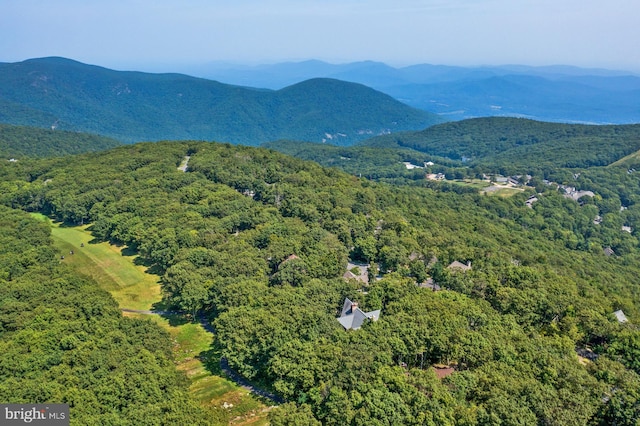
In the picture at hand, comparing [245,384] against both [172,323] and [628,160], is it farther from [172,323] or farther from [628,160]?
[628,160]

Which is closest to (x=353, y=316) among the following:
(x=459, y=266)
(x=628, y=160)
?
(x=459, y=266)

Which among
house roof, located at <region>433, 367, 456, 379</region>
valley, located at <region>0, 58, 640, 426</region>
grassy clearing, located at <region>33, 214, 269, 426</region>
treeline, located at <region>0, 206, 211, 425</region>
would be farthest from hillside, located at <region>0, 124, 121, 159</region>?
house roof, located at <region>433, 367, 456, 379</region>

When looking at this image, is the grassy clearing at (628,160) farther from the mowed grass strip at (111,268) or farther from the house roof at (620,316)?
the mowed grass strip at (111,268)

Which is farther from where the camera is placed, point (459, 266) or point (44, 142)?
point (44, 142)

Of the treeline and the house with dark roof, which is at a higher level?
the treeline

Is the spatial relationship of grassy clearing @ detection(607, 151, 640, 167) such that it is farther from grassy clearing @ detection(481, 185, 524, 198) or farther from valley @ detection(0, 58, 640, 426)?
valley @ detection(0, 58, 640, 426)

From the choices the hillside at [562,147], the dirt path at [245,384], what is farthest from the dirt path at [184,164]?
the hillside at [562,147]
